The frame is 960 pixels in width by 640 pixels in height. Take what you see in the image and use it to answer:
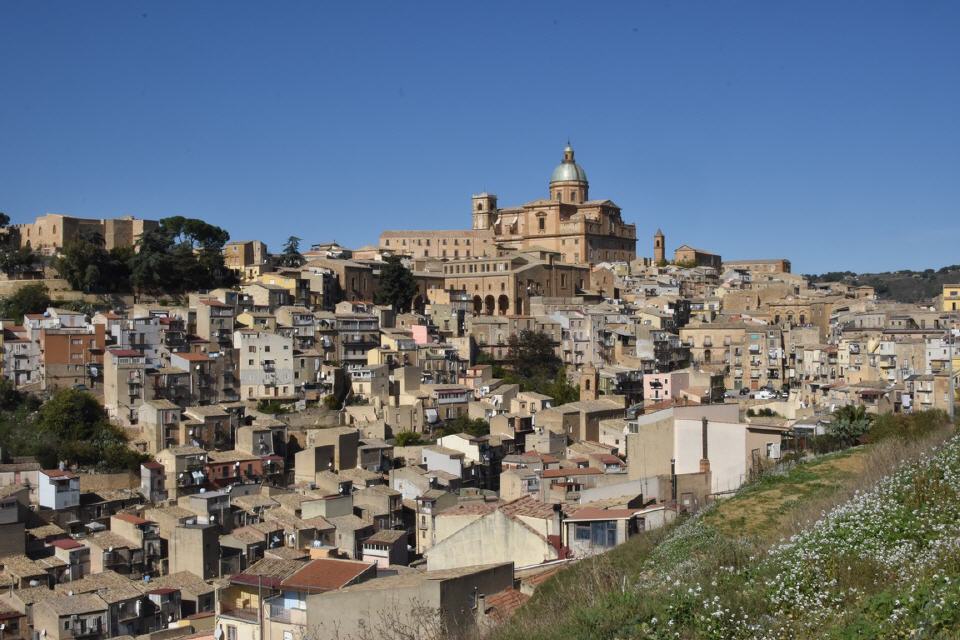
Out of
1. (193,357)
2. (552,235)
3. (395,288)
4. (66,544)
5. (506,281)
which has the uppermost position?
(552,235)

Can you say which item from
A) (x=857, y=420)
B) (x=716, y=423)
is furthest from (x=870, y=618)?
(x=857, y=420)

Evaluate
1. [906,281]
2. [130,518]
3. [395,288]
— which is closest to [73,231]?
[395,288]

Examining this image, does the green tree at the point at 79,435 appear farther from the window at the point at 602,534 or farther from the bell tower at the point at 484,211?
the bell tower at the point at 484,211

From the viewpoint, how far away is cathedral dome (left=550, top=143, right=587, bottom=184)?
74.2 metres

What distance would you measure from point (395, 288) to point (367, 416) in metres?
16.2

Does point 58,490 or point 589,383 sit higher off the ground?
point 589,383

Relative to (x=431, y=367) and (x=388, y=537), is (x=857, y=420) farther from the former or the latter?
(x=431, y=367)

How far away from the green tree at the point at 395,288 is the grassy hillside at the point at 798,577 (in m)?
39.8

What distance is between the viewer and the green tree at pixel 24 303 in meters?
41.3

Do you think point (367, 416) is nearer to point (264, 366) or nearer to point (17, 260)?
point (264, 366)

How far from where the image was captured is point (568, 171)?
245ft

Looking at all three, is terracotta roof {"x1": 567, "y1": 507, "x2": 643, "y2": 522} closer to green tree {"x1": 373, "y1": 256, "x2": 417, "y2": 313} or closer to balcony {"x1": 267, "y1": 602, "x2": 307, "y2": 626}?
balcony {"x1": 267, "y1": 602, "x2": 307, "y2": 626}

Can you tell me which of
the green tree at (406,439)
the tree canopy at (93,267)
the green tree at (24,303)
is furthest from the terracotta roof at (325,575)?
the tree canopy at (93,267)

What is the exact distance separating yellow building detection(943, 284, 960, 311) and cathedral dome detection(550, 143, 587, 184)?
2621 centimetres
